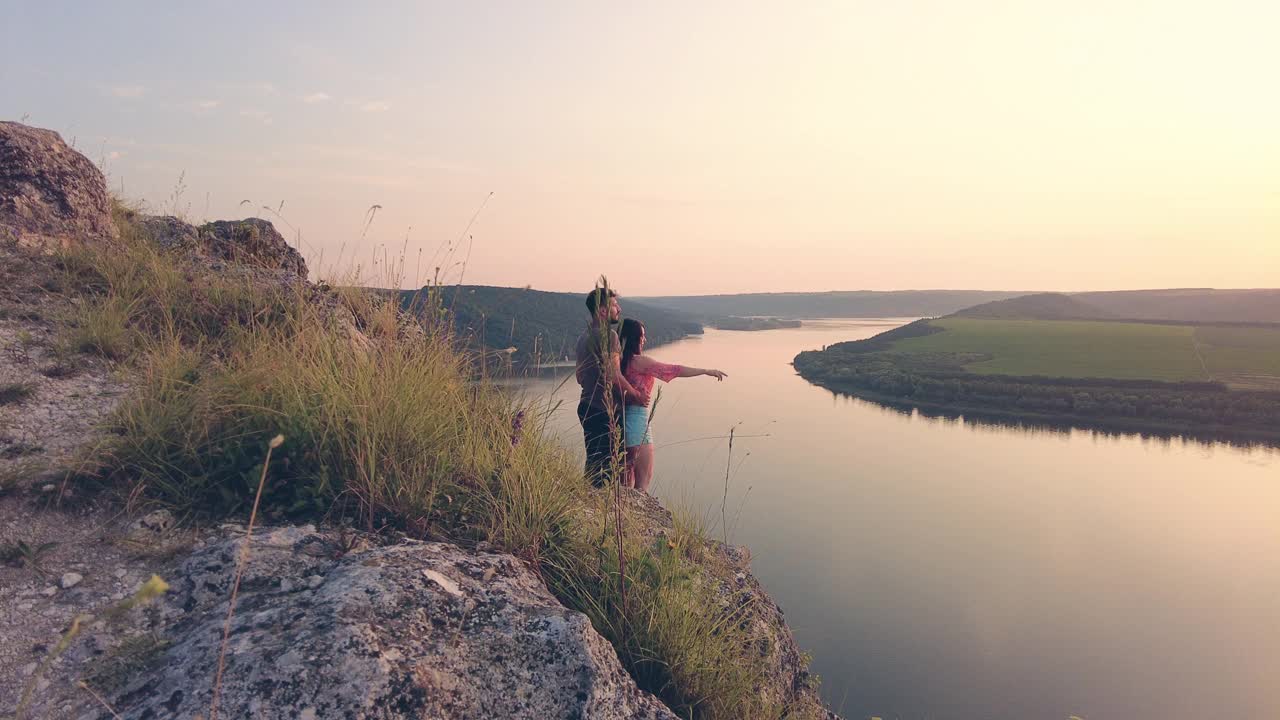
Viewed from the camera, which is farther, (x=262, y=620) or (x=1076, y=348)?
(x=1076, y=348)

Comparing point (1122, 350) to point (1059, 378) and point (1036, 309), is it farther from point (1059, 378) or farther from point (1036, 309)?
point (1036, 309)

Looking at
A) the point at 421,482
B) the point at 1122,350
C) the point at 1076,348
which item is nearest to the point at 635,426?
the point at 421,482

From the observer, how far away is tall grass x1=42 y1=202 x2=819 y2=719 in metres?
2.76

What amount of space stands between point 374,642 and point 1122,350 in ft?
311

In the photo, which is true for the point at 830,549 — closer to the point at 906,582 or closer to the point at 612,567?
the point at 906,582

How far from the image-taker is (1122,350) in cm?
7594

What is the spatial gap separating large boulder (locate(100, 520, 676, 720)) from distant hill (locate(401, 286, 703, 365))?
143 cm

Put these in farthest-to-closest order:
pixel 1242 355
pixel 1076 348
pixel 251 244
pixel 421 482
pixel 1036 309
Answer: pixel 1036 309, pixel 1076 348, pixel 1242 355, pixel 251 244, pixel 421 482

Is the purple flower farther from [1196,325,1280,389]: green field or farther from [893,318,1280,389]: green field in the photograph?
[1196,325,1280,389]: green field

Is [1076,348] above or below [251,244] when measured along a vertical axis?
below

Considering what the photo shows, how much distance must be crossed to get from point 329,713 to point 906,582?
31.7 m

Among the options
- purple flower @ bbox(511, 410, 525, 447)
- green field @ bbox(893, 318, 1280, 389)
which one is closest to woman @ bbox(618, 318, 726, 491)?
purple flower @ bbox(511, 410, 525, 447)

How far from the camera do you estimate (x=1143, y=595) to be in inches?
1129

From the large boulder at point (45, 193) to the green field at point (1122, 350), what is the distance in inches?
3110
